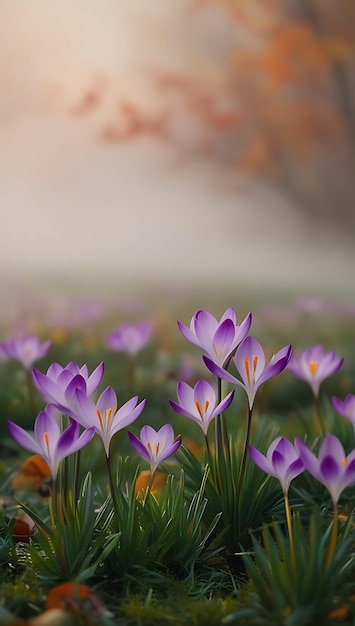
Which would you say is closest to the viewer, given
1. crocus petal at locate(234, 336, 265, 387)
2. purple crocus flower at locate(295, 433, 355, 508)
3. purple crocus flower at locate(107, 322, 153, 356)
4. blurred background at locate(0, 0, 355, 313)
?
purple crocus flower at locate(295, 433, 355, 508)

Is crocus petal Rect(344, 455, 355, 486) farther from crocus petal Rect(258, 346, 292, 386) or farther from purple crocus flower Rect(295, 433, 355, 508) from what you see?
crocus petal Rect(258, 346, 292, 386)

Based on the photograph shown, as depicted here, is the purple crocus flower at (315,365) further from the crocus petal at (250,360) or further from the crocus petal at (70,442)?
the crocus petal at (70,442)

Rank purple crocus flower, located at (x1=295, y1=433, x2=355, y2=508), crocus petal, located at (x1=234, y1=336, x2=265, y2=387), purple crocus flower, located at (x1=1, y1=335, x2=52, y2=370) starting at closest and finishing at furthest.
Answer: purple crocus flower, located at (x1=295, y1=433, x2=355, y2=508)
crocus petal, located at (x1=234, y1=336, x2=265, y2=387)
purple crocus flower, located at (x1=1, y1=335, x2=52, y2=370)

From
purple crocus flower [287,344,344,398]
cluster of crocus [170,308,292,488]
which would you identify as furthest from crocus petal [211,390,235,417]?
purple crocus flower [287,344,344,398]

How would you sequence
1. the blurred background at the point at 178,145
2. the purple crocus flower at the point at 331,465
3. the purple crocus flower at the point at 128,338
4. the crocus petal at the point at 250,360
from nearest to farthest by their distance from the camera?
1. the purple crocus flower at the point at 331,465
2. the crocus petal at the point at 250,360
3. the purple crocus flower at the point at 128,338
4. the blurred background at the point at 178,145

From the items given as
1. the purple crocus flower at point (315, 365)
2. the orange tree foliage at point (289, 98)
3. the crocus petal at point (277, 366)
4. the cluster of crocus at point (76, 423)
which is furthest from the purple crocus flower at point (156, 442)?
the orange tree foliage at point (289, 98)

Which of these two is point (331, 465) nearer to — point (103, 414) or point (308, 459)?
point (308, 459)

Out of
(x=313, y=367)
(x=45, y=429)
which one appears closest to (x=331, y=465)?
(x=45, y=429)

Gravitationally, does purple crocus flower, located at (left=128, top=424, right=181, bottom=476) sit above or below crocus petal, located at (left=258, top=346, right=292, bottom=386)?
below
